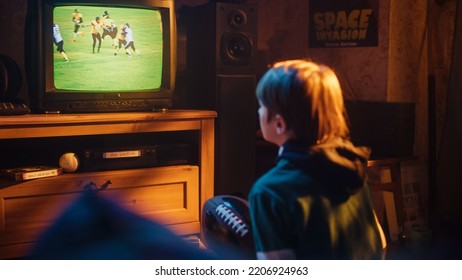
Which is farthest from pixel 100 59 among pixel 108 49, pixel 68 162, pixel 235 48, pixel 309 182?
pixel 309 182

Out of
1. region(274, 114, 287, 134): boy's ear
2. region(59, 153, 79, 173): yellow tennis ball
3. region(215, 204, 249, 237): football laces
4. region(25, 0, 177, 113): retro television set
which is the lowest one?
region(215, 204, 249, 237): football laces

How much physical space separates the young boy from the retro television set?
2.85 feet

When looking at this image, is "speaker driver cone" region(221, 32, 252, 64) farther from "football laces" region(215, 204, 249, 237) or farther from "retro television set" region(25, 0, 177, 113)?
"football laces" region(215, 204, 249, 237)

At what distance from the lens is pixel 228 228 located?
4.37ft

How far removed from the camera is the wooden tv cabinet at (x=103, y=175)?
1.75 metres

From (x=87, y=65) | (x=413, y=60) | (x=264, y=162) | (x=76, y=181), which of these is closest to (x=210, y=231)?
(x=76, y=181)

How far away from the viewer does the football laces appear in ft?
4.26

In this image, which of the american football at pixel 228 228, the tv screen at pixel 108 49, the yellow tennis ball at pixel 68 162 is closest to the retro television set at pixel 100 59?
the tv screen at pixel 108 49

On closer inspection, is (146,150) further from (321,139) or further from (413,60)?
(413,60)

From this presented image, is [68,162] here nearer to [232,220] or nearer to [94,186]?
[94,186]

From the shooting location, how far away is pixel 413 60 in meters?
2.42

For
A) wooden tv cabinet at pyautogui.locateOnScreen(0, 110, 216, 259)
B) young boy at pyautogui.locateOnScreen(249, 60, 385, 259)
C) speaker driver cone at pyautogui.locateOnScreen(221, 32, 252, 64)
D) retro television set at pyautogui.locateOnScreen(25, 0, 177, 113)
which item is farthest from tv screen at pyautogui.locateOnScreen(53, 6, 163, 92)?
young boy at pyautogui.locateOnScreen(249, 60, 385, 259)

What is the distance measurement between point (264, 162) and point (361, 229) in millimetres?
1209
